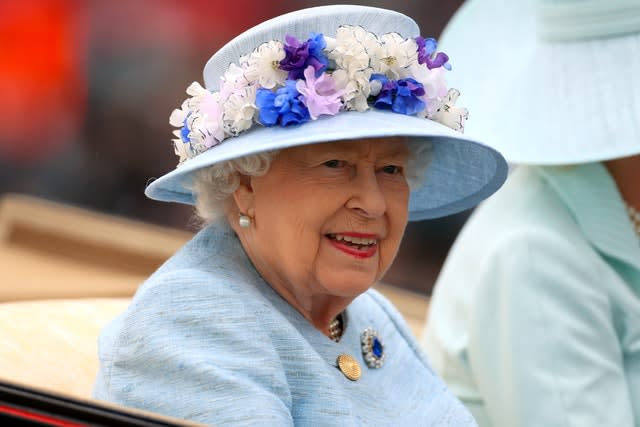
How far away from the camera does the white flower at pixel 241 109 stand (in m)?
1.64

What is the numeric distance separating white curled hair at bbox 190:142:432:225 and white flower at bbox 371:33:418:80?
0.14 metres

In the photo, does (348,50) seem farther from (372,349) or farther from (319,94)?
(372,349)

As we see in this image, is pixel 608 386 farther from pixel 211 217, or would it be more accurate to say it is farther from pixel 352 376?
pixel 211 217

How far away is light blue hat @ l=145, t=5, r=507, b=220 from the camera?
1617 mm

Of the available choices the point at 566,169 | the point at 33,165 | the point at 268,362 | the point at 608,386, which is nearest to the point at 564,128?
the point at 566,169

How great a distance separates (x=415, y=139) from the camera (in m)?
1.80

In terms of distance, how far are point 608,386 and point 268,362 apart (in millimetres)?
947

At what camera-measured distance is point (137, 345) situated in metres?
1.59

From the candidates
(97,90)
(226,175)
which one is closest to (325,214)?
(226,175)

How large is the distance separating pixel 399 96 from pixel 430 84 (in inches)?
2.8

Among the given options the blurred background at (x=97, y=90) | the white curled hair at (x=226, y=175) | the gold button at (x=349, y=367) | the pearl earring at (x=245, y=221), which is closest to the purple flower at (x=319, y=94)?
the white curled hair at (x=226, y=175)

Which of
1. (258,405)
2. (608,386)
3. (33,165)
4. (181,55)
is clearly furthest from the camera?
(33,165)

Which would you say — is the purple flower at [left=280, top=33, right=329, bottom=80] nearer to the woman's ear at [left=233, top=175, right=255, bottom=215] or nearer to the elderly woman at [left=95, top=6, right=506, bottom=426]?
the elderly woman at [left=95, top=6, right=506, bottom=426]

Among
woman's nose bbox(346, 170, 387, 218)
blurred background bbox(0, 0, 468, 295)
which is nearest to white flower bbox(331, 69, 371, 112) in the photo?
woman's nose bbox(346, 170, 387, 218)
